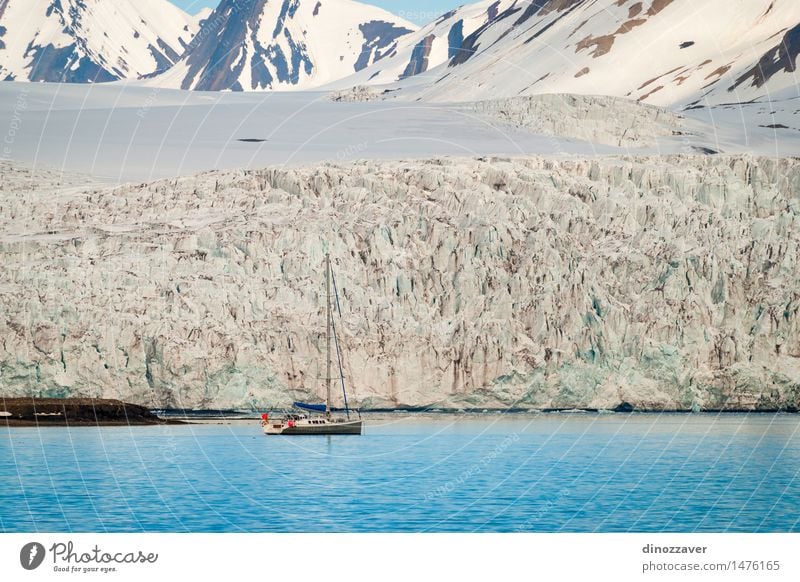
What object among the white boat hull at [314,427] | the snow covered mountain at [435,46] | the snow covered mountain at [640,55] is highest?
the snow covered mountain at [435,46]

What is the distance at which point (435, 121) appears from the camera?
53969 mm

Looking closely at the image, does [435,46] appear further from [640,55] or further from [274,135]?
[274,135]

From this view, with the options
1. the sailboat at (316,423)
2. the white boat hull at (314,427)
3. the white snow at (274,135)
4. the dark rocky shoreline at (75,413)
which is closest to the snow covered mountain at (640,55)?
the white snow at (274,135)

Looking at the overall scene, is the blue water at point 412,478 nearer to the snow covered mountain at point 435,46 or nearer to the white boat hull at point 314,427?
the white boat hull at point 314,427

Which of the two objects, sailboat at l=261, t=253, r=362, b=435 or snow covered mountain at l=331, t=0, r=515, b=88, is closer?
sailboat at l=261, t=253, r=362, b=435

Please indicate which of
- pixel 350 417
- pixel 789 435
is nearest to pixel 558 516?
pixel 789 435

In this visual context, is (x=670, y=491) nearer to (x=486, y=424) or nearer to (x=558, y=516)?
(x=558, y=516)

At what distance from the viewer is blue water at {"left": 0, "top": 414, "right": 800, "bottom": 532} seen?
1984 centimetres

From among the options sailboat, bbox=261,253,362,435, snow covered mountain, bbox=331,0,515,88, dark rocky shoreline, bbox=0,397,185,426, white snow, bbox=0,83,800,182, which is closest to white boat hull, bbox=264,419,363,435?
sailboat, bbox=261,253,362,435

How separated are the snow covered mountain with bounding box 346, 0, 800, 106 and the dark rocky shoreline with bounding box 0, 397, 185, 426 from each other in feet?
174

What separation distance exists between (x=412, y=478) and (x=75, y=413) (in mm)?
14053

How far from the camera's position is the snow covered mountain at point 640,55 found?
84.6 metres

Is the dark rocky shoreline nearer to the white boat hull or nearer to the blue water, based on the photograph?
the blue water

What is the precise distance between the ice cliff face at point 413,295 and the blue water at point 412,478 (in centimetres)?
184
